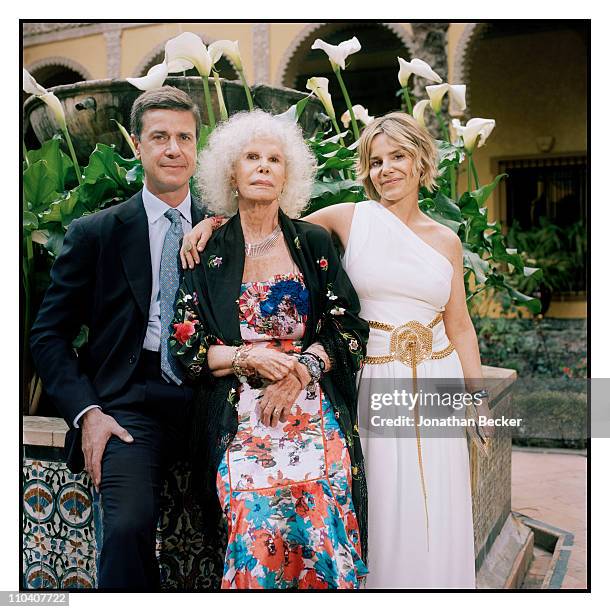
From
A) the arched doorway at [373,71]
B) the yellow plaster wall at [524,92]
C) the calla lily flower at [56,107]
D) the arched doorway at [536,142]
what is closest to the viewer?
the calla lily flower at [56,107]

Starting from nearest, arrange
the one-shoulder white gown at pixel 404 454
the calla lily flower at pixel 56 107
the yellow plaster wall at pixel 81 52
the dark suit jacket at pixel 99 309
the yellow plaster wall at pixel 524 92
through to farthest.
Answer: the dark suit jacket at pixel 99 309 → the one-shoulder white gown at pixel 404 454 → the calla lily flower at pixel 56 107 → the yellow plaster wall at pixel 81 52 → the yellow plaster wall at pixel 524 92

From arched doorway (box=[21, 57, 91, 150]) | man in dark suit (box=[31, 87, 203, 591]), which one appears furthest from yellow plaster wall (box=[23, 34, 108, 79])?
man in dark suit (box=[31, 87, 203, 591])

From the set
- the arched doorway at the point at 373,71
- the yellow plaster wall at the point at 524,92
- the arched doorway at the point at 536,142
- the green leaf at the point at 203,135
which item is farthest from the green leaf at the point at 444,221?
the arched doorway at the point at 373,71

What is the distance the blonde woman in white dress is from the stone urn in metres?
0.64

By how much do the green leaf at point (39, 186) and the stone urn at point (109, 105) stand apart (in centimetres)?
28

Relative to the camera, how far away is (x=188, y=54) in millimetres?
2721

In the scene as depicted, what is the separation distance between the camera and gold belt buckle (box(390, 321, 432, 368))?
2572mm

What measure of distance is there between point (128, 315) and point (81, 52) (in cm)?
152

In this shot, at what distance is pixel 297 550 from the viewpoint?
2.28 m

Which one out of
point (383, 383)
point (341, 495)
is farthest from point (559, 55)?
point (341, 495)

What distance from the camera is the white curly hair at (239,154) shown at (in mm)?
2465

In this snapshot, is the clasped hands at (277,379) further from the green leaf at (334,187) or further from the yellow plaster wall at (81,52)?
the yellow plaster wall at (81,52)

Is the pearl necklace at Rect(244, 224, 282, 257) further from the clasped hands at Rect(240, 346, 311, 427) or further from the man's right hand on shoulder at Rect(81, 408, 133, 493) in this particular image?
the man's right hand on shoulder at Rect(81, 408, 133, 493)

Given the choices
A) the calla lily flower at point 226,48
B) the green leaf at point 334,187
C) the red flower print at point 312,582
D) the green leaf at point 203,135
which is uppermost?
the calla lily flower at point 226,48
